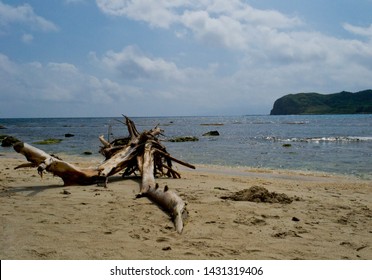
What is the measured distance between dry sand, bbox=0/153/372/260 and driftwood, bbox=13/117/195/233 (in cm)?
26

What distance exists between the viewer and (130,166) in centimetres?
1049


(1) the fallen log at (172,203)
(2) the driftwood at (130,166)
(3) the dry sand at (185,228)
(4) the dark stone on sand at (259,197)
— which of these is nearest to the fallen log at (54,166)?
(2) the driftwood at (130,166)

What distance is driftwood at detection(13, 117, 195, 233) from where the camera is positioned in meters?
6.07

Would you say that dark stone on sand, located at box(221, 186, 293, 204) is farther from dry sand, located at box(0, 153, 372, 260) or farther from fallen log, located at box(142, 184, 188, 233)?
fallen log, located at box(142, 184, 188, 233)

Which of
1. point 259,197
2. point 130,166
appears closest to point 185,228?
point 259,197

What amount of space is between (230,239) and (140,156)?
6.23 m

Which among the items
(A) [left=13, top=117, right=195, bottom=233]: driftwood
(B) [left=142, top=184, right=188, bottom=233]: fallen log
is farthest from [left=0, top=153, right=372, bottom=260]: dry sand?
(A) [left=13, top=117, right=195, bottom=233]: driftwood

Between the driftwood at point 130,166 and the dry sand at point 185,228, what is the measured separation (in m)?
0.26

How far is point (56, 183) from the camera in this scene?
8.91 meters

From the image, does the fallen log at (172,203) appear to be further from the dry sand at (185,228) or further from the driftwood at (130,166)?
the dry sand at (185,228)

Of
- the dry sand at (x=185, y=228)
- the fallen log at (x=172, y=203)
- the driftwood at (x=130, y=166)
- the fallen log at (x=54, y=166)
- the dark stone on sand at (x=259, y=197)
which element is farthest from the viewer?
the fallen log at (x=54, y=166)

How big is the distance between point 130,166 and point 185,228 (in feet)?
19.2

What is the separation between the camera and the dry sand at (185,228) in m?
4.04
